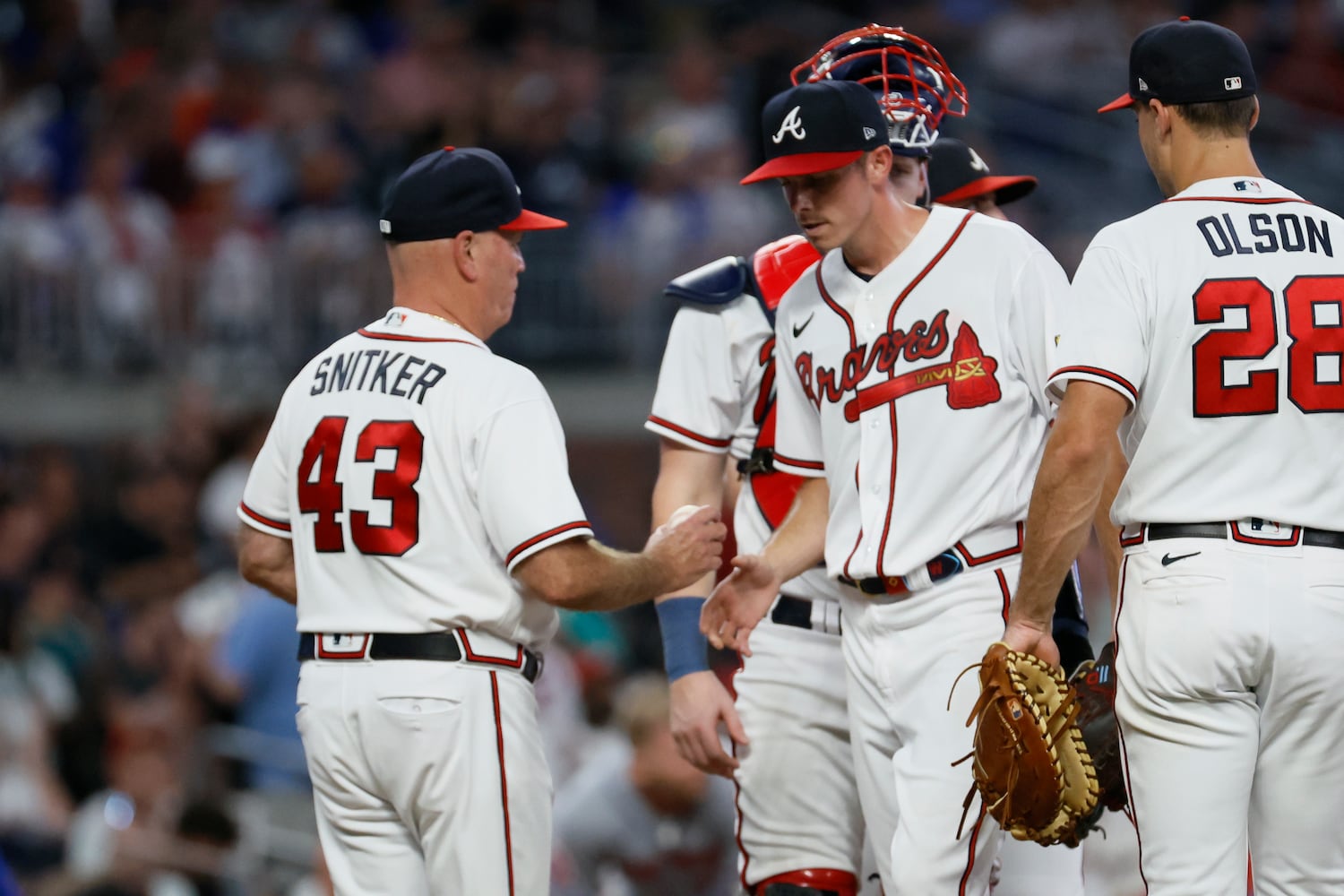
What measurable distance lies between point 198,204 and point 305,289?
5.11ft

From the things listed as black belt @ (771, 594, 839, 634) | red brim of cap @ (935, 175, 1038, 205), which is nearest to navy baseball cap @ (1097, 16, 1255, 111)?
red brim of cap @ (935, 175, 1038, 205)

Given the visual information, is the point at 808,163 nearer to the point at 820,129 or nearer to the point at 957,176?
the point at 820,129

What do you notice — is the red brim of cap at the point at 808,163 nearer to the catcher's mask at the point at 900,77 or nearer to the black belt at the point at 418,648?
the catcher's mask at the point at 900,77

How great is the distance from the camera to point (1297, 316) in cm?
364

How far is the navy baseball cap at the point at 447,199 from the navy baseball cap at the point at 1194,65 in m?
1.51

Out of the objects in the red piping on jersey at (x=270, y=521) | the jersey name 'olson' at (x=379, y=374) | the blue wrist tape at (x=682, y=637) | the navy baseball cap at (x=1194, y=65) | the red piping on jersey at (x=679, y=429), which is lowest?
the blue wrist tape at (x=682, y=637)

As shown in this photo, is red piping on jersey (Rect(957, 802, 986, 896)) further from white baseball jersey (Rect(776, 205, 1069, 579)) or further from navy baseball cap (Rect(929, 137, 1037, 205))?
navy baseball cap (Rect(929, 137, 1037, 205))

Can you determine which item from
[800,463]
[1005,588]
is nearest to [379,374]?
[800,463]

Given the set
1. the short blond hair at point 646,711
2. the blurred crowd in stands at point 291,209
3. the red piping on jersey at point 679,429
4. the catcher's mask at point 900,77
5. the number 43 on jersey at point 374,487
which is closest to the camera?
the number 43 on jersey at point 374,487

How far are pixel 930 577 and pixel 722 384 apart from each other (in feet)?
2.89

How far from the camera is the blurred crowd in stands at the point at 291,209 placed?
9.00m

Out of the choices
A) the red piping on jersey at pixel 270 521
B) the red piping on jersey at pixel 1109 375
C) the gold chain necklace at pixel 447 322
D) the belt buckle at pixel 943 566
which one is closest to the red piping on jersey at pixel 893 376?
the belt buckle at pixel 943 566

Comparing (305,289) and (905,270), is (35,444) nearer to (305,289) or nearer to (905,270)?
(305,289)

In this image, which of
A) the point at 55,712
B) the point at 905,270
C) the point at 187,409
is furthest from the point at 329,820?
the point at 187,409
